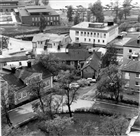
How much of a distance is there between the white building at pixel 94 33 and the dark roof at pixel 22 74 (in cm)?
616

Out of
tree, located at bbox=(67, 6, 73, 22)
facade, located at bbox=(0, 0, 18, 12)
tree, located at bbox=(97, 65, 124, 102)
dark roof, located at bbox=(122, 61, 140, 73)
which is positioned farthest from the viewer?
facade, located at bbox=(0, 0, 18, 12)

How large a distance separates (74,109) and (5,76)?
83.3 inches

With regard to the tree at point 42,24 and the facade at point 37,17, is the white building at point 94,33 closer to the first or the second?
the tree at point 42,24

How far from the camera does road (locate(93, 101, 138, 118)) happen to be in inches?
245

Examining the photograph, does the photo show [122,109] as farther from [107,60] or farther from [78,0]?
[78,0]

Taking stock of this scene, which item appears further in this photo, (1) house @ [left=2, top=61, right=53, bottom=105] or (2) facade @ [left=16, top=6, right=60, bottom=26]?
(2) facade @ [left=16, top=6, right=60, bottom=26]

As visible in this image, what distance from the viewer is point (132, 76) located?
716 centimetres

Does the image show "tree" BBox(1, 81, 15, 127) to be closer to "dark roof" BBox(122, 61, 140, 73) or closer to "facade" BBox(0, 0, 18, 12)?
"dark roof" BBox(122, 61, 140, 73)

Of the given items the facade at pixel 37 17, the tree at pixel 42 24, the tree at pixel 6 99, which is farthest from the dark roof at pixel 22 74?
the facade at pixel 37 17

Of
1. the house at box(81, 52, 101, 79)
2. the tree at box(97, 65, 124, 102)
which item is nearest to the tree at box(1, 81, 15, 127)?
the tree at box(97, 65, 124, 102)

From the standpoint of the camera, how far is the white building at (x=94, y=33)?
1329cm

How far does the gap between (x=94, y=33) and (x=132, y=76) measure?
6.66 metres

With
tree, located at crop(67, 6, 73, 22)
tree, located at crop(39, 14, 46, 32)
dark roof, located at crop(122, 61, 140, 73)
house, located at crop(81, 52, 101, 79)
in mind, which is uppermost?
tree, located at crop(67, 6, 73, 22)

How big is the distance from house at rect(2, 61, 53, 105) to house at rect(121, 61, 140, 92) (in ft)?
7.55
